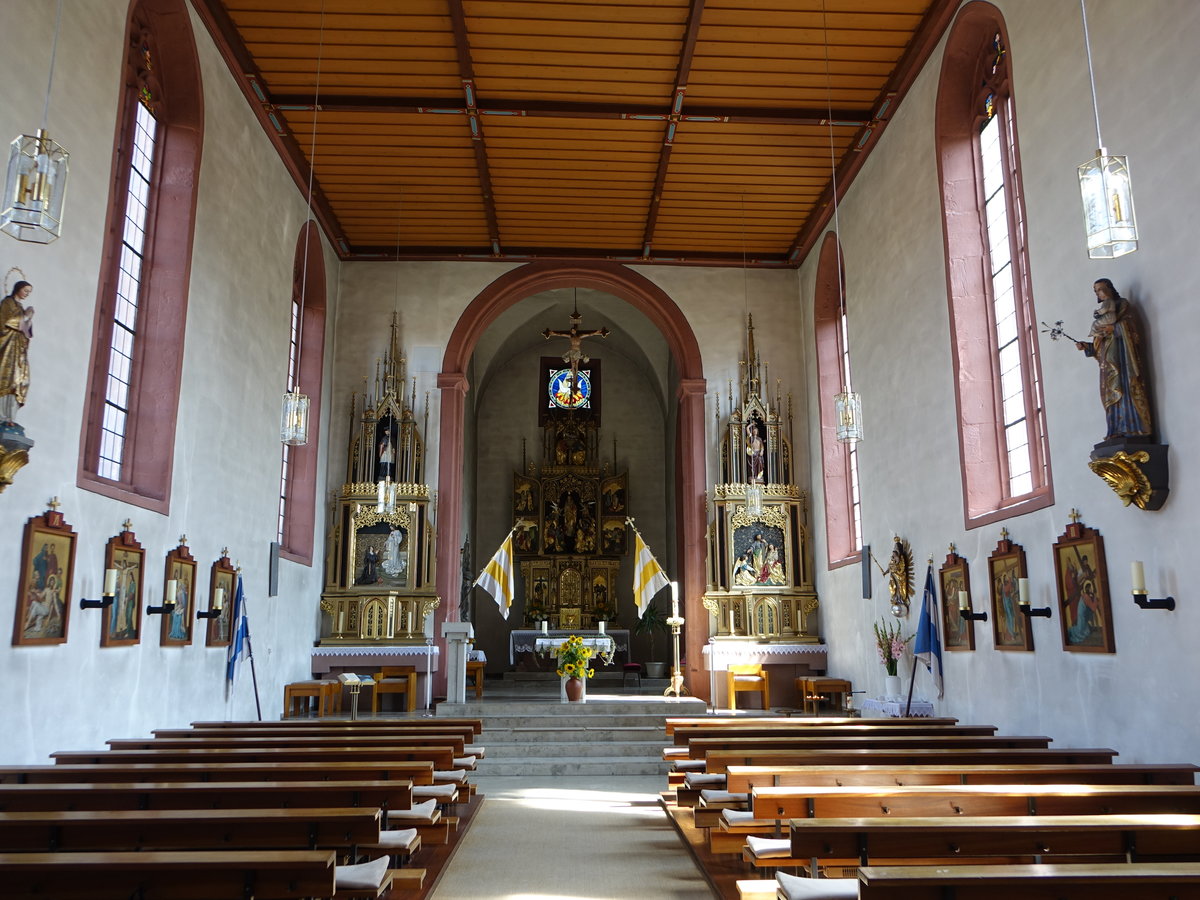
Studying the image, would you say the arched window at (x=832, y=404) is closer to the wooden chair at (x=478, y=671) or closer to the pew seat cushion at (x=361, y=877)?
the wooden chair at (x=478, y=671)

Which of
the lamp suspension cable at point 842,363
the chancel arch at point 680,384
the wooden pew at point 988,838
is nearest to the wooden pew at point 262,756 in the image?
the wooden pew at point 988,838

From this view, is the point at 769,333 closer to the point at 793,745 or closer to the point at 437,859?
the point at 793,745

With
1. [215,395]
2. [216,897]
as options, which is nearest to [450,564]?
[215,395]

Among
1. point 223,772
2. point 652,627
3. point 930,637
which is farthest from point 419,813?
point 652,627

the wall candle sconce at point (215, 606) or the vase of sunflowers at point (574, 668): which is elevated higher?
the wall candle sconce at point (215, 606)

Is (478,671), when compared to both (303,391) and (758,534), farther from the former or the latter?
(303,391)

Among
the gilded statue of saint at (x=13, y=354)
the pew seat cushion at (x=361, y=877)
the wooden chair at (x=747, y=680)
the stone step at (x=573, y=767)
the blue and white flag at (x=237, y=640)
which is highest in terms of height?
the gilded statue of saint at (x=13, y=354)

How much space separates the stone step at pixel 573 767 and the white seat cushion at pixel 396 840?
556cm

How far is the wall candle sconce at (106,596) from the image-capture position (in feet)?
22.6

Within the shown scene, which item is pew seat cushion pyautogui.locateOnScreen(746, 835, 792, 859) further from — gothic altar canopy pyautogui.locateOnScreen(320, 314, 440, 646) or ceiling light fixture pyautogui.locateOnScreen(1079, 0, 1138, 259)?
gothic altar canopy pyautogui.locateOnScreen(320, 314, 440, 646)

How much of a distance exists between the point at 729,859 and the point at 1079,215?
203 inches

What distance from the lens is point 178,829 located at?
3.58 meters

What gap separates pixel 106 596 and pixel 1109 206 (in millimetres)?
6906

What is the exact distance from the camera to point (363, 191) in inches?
513
